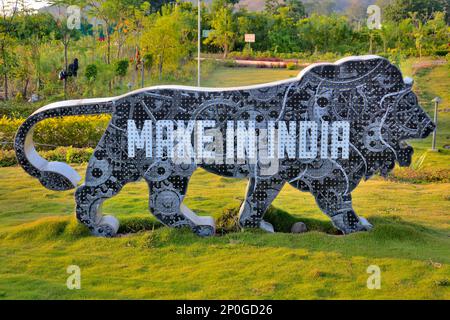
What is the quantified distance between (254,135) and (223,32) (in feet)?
82.3

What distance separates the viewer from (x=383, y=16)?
144 ft

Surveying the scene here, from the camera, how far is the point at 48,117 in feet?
22.6

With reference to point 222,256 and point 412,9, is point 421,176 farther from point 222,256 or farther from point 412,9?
point 412,9

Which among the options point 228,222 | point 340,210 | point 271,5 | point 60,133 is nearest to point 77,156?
point 60,133

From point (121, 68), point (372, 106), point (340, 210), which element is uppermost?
point (121, 68)

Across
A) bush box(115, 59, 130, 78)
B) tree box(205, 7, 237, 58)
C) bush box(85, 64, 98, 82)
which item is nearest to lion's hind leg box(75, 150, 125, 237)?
bush box(85, 64, 98, 82)

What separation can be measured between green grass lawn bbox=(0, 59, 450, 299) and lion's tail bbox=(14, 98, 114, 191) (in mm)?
546

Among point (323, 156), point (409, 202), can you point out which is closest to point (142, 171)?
point (323, 156)

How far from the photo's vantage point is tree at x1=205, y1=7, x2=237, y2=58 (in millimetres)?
30953

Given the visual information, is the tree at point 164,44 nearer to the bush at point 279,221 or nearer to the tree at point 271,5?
the bush at point 279,221

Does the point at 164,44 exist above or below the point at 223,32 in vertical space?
below

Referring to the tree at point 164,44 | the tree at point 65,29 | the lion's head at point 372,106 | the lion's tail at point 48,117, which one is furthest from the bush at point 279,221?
the tree at point 164,44

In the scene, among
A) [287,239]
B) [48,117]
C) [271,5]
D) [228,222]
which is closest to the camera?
[287,239]

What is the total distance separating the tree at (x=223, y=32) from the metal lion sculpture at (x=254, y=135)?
24.4 meters
